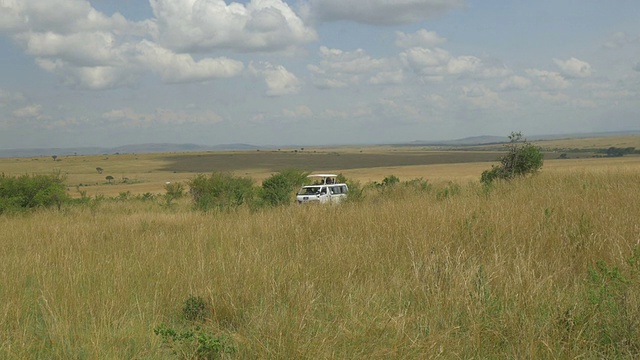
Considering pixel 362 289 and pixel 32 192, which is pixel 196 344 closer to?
pixel 362 289

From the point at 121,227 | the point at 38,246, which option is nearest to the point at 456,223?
the point at 38,246

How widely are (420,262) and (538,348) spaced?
1.79 metres

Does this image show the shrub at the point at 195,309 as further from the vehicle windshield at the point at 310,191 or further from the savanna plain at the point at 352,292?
the vehicle windshield at the point at 310,191

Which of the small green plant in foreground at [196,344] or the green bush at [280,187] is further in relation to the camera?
the green bush at [280,187]

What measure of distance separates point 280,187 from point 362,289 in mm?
24837

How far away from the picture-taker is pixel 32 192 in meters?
22.4

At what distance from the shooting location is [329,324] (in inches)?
148

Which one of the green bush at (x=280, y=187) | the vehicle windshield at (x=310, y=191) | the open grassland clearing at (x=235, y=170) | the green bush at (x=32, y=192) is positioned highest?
the green bush at (x=32, y=192)

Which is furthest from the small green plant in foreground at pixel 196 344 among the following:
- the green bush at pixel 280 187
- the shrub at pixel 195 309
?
the green bush at pixel 280 187

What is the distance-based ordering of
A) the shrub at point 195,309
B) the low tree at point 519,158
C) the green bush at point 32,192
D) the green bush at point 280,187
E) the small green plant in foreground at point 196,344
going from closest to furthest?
the small green plant in foreground at point 196,344, the shrub at point 195,309, the green bush at point 280,187, the green bush at point 32,192, the low tree at point 519,158

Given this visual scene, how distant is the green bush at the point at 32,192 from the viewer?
2172cm

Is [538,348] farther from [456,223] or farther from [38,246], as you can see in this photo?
[38,246]

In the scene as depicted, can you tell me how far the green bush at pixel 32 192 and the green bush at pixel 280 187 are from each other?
939 cm

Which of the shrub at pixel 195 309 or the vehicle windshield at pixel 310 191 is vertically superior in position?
the shrub at pixel 195 309
